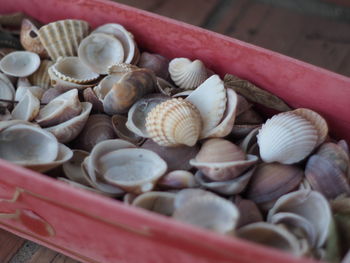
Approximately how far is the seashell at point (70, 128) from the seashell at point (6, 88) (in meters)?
0.12

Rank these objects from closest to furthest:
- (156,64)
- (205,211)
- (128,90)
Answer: (205,211), (128,90), (156,64)

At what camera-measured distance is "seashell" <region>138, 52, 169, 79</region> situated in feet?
2.28

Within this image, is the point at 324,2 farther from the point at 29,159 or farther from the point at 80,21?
the point at 29,159

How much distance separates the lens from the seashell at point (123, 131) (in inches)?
24.3

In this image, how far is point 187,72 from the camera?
2.15ft

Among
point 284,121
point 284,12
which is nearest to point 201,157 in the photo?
point 284,121

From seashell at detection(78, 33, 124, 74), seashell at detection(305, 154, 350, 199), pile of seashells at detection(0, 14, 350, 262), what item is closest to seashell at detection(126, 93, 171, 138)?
pile of seashells at detection(0, 14, 350, 262)

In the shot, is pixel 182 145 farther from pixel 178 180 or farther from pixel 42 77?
pixel 42 77

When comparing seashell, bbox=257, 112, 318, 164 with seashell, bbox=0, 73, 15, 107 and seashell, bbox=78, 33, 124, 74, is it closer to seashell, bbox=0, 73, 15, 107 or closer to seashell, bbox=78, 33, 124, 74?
seashell, bbox=78, 33, 124, 74

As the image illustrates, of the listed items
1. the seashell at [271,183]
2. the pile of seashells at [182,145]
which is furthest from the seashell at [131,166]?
the seashell at [271,183]

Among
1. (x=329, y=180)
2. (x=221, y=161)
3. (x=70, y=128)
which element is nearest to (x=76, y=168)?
(x=70, y=128)

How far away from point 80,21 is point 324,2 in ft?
1.68

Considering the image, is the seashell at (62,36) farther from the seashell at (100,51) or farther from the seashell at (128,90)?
the seashell at (128,90)

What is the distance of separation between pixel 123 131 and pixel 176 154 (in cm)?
9
